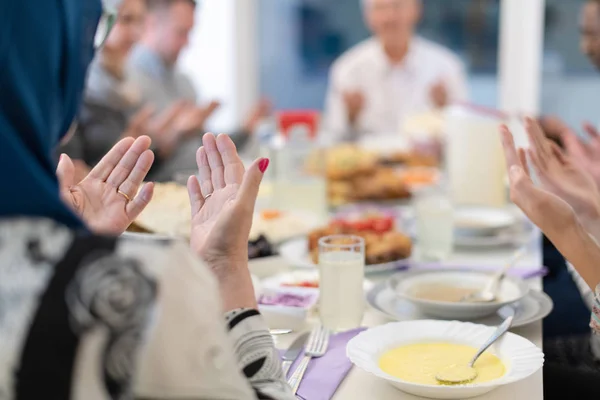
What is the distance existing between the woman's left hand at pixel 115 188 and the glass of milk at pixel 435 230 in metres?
0.77

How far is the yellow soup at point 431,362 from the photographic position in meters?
1.01

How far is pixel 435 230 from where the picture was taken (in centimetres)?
171

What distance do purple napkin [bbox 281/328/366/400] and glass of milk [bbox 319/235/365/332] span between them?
60mm

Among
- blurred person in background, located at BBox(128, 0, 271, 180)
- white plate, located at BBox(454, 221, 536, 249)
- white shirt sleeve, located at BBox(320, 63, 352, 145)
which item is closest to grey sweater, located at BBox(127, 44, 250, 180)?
blurred person in background, located at BBox(128, 0, 271, 180)

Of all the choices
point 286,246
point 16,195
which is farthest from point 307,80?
point 16,195

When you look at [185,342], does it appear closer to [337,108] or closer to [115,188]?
[115,188]

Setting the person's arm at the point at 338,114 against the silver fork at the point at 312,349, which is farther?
the person's arm at the point at 338,114

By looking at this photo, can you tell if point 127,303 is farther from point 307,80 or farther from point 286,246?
point 307,80

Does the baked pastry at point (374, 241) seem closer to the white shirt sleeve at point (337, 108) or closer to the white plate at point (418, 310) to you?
the white plate at point (418, 310)

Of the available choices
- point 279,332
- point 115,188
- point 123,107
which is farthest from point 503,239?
point 123,107

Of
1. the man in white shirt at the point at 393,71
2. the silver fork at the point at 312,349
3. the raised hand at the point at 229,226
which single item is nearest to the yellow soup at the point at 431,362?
the silver fork at the point at 312,349

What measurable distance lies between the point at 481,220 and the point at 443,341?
878mm

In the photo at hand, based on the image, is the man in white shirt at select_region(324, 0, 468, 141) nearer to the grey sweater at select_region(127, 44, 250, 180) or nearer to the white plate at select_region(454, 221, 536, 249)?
the grey sweater at select_region(127, 44, 250, 180)

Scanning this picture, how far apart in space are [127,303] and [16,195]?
0.49 ft
